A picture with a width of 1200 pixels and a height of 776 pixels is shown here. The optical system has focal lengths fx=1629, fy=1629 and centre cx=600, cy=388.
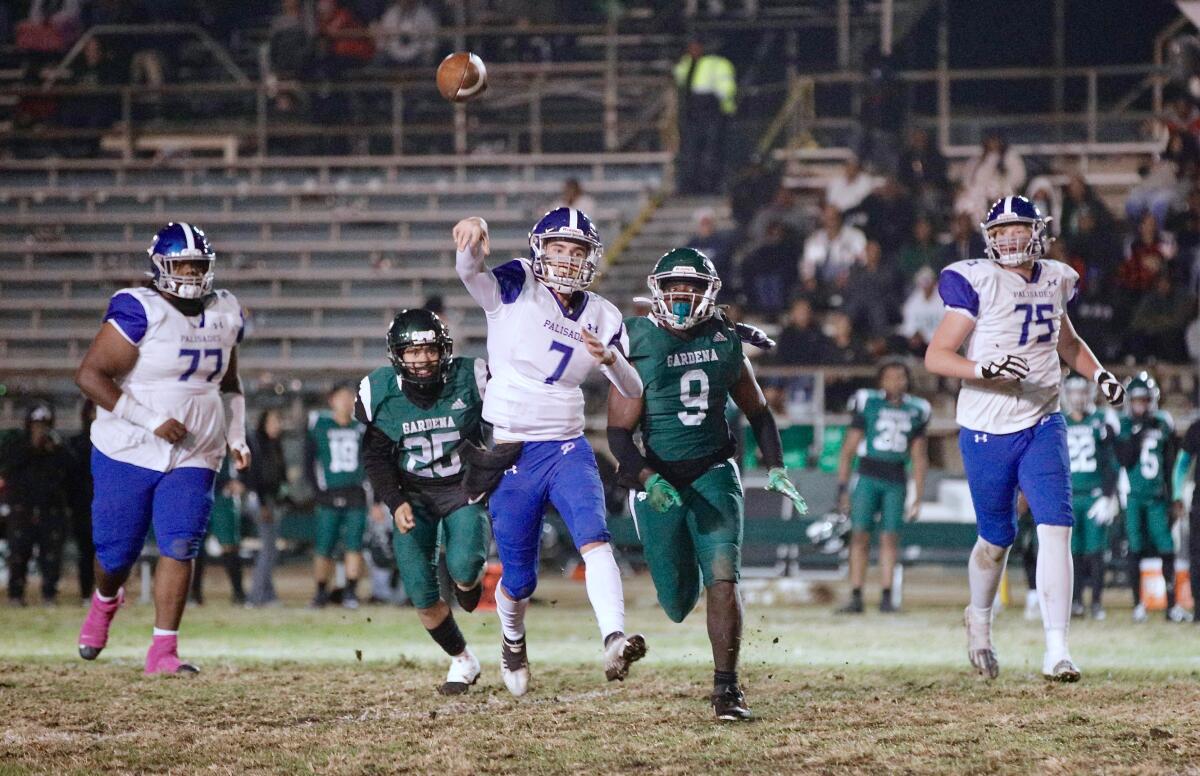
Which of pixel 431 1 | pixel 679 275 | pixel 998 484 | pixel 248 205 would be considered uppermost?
pixel 431 1

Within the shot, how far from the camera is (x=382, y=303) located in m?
19.2

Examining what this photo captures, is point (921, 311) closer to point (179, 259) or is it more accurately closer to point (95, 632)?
point (179, 259)

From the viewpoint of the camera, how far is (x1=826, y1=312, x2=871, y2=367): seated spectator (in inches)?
623

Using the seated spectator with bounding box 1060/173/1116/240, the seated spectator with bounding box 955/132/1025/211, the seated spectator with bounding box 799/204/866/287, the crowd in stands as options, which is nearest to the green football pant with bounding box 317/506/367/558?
the crowd in stands

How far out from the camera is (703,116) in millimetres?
19312

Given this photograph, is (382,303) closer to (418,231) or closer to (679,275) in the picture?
(418,231)

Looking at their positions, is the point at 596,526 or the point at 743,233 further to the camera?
the point at 743,233

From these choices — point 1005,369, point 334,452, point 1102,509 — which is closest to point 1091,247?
point 1102,509

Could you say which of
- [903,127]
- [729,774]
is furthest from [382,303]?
[729,774]

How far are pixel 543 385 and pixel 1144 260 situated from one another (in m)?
11.3

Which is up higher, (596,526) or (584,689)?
(596,526)

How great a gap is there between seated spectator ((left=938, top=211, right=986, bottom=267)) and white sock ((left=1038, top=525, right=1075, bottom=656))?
9.86 m

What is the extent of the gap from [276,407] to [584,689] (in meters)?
10.5

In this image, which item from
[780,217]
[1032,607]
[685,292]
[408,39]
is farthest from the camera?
[408,39]
